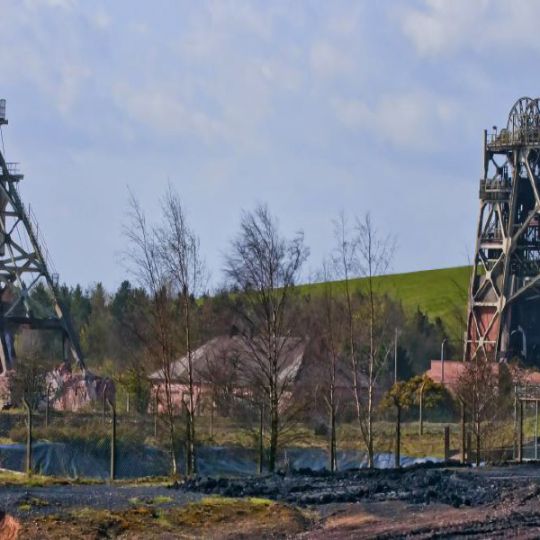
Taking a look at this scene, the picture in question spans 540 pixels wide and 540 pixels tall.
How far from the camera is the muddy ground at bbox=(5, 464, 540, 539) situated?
2048 cm

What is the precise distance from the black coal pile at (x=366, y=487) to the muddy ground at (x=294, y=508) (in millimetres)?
17

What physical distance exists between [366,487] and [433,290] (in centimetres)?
10927

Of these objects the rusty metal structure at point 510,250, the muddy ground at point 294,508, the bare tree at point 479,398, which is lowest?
the muddy ground at point 294,508

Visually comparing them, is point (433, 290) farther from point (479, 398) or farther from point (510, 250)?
point (479, 398)

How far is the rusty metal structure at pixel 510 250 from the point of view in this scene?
72375 millimetres

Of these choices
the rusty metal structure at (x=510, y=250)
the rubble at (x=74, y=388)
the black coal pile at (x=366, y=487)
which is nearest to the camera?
the black coal pile at (x=366, y=487)

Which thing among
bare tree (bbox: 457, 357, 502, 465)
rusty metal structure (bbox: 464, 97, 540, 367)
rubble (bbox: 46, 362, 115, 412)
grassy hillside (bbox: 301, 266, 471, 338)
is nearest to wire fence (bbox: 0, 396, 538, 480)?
bare tree (bbox: 457, 357, 502, 465)

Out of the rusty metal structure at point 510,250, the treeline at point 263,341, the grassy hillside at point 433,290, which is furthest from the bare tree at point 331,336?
the grassy hillside at point 433,290

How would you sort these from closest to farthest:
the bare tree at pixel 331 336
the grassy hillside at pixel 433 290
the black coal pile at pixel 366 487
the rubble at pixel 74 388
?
the black coal pile at pixel 366 487 → the bare tree at pixel 331 336 → the rubble at pixel 74 388 → the grassy hillside at pixel 433 290

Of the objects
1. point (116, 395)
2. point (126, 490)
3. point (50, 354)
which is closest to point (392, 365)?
point (50, 354)

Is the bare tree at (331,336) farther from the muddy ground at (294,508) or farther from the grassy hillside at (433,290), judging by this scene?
the grassy hillside at (433,290)

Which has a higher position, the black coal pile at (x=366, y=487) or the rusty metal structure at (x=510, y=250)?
the rusty metal structure at (x=510, y=250)

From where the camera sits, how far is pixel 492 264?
7544 centimetres

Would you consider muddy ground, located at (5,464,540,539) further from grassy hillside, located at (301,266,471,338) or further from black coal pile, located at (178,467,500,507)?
grassy hillside, located at (301,266,471,338)
